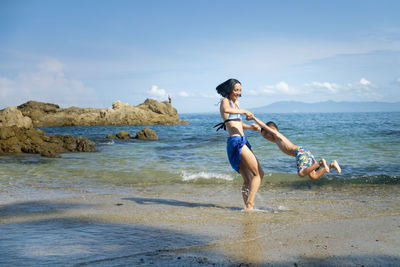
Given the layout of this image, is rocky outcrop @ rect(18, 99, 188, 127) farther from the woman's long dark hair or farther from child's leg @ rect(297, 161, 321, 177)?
child's leg @ rect(297, 161, 321, 177)

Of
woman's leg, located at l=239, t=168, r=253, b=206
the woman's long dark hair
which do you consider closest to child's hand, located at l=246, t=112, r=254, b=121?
the woman's long dark hair

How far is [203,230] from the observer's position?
4609mm

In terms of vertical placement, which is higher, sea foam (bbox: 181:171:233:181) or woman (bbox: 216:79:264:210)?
woman (bbox: 216:79:264:210)

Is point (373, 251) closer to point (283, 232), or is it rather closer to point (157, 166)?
point (283, 232)

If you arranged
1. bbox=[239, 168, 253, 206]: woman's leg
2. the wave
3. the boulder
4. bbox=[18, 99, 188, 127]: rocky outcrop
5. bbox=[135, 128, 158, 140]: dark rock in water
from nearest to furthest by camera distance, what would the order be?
bbox=[239, 168, 253, 206]: woman's leg < the wave < the boulder < bbox=[135, 128, 158, 140]: dark rock in water < bbox=[18, 99, 188, 127]: rocky outcrop

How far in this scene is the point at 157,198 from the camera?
7156 mm

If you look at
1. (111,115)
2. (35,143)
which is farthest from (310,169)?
(111,115)

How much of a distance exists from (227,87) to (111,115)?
154 ft

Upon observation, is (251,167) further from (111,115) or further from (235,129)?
(111,115)

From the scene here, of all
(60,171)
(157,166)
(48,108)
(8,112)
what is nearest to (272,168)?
(157,166)

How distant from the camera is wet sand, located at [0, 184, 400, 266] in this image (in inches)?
138

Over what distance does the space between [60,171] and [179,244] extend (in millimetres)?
8209

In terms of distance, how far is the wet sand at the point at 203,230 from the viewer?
3504 mm

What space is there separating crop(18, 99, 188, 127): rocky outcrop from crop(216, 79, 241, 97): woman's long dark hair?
45245 mm
